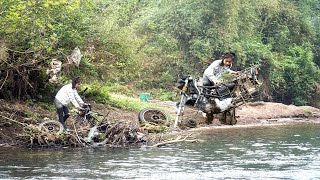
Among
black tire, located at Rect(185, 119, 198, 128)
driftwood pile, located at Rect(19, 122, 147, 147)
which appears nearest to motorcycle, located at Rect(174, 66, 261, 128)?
black tire, located at Rect(185, 119, 198, 128)

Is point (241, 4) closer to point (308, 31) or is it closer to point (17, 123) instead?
point (308, 31)

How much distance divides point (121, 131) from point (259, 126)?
12603 millimetres

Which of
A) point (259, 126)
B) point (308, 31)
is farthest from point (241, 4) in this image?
point (259, 126)

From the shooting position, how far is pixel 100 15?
1089 inches

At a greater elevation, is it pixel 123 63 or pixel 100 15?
pixel 100 15

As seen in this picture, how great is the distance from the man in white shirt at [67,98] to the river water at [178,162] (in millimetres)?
1495

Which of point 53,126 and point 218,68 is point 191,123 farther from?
point 53,126

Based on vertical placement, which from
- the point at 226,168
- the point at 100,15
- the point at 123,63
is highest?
the point at 100,15

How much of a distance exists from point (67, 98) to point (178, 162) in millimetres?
5075

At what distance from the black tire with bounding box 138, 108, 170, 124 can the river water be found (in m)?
1.93

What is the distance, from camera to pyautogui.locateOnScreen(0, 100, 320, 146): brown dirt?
21.9 m

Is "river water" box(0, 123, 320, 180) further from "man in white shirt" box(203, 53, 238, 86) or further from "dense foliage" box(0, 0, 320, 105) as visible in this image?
"dense foliage" box(0, 0, 320, 105)

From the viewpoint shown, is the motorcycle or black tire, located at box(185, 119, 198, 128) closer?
the motorcycle

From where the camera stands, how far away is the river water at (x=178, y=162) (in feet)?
52.6
